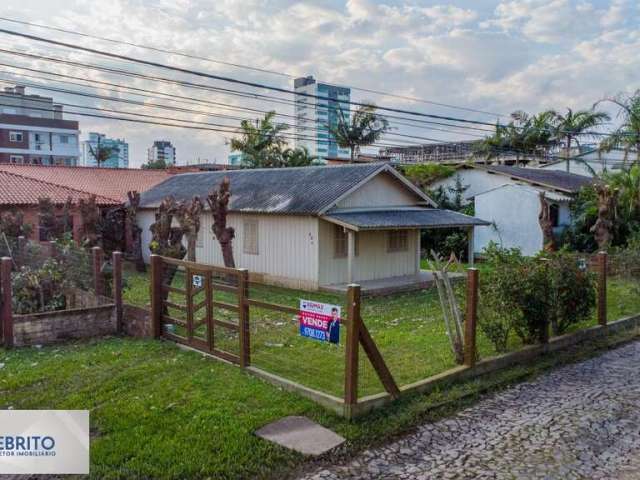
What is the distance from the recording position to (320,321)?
20.6 feet

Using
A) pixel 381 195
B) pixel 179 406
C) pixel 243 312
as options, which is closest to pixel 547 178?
pixel 381 195

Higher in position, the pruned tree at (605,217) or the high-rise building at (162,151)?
the high-rise building at (162,151)

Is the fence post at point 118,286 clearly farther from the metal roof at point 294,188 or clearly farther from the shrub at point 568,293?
the metal roof at point 294,188

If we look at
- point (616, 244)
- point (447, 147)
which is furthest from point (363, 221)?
point (447, 147)

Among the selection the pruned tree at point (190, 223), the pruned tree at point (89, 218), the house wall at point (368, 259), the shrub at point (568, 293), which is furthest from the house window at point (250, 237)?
the shrub at point (568, 293)

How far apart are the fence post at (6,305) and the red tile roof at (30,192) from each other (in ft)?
51.7

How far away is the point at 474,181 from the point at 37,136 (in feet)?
191

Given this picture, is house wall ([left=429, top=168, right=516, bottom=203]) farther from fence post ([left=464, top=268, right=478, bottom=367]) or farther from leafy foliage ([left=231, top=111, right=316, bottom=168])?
fence post ([left=464, top=268, right=478, bottom=367])

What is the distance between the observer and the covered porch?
630 inches

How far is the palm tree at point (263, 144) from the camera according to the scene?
1506 inches

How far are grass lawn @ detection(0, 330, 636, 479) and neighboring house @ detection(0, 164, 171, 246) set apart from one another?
604 inches

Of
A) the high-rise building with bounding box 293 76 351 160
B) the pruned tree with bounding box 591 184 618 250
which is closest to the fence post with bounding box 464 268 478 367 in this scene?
the high-rise building with bounding box 293 76 351 160

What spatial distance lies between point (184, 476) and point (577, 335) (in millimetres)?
7348

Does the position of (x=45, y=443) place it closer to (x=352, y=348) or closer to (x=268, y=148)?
(x=352, y=348)
